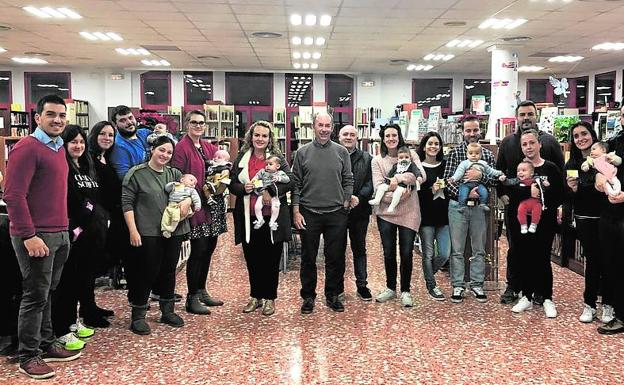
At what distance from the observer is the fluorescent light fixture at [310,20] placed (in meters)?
8.62

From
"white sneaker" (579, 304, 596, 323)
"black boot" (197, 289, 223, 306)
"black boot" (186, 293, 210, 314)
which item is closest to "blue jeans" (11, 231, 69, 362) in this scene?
"black boot" (186, 293, 210, 314)

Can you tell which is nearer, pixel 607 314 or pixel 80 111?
pixel 607 314

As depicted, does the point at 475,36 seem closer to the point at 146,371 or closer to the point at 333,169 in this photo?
the point at 333,169

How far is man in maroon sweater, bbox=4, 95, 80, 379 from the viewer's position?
3.03 meters

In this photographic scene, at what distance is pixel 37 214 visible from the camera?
10.2 ft

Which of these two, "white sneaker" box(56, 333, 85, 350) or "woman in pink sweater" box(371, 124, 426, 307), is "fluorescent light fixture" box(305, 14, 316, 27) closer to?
"woman in pink sweater" box(371, 124, 426, 307)

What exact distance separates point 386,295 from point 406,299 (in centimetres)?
22

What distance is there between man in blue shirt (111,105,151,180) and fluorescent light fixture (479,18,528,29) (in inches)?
261

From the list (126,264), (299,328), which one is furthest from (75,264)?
(299,328)

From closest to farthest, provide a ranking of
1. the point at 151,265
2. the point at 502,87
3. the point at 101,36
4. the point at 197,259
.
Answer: the point at 151,265 < the point at 197,259 < the point at 101,36 < the point at 502,87

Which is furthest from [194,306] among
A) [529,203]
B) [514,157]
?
[514,157]

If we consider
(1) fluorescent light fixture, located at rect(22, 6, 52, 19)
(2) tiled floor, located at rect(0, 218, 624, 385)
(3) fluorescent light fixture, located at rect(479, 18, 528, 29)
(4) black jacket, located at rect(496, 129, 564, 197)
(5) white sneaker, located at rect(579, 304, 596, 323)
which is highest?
(1) fluorescent light fixture, located at rect(22, 6, 52, 19)

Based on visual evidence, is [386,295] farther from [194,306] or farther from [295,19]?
[295,19]

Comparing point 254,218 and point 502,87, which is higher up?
point 502,87
